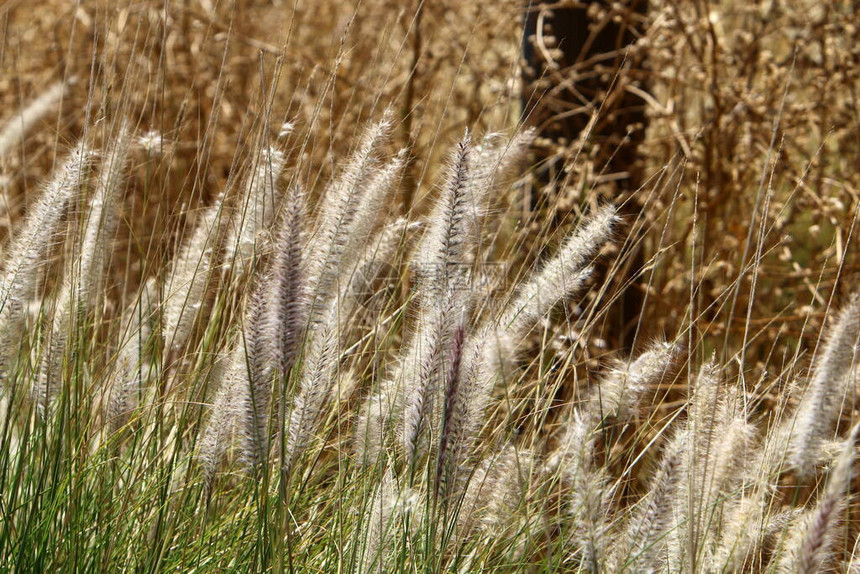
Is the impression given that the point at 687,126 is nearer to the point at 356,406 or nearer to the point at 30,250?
the point at 356,406

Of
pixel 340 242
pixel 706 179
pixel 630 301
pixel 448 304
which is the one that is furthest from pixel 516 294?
pixel 706 179

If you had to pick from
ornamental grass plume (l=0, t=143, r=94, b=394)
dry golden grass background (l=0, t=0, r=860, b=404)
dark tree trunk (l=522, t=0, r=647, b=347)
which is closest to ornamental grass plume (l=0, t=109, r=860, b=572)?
ornamental grass plume (l=0, t=143, r=94, b=394)

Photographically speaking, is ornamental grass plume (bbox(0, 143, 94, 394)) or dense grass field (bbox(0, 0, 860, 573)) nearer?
dense grass field (bbox(0, 0, 860, 573))

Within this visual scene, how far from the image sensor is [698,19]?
138 inches

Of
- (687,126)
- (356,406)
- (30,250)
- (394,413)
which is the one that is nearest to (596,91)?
(687,126)

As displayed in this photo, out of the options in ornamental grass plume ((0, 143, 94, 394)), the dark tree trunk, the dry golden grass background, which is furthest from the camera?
the dark tree trunk

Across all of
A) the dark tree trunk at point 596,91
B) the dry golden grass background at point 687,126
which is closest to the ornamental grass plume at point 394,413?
the dry golden grass background at point 687,126

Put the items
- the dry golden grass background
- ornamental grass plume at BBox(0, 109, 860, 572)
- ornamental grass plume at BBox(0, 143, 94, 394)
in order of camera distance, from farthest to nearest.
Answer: the dry golden grass background, ornamental grass plume at BBox(0, 143, 94, 394), ornamental grass plume at BBox(0, 109, 860, 572)

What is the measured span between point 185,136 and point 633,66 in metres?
2.10

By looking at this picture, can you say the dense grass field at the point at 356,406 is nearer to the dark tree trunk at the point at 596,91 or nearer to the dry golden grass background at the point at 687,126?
the dry golden grass background at the point at 687,126

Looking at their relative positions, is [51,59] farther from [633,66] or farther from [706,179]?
[706,179]

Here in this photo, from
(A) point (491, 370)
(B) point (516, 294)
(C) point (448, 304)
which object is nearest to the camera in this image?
(C) point (448, 304)

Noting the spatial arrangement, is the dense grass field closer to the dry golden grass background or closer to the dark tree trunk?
the dry golden grass background

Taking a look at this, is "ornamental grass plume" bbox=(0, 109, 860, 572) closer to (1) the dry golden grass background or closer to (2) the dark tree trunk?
(1) the dry golden grass background
